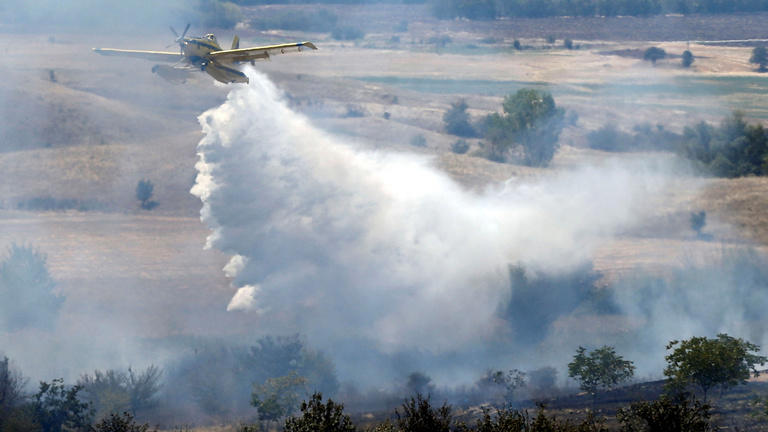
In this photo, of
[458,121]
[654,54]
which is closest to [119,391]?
[458,121]

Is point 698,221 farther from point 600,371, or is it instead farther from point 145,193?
point 145,193

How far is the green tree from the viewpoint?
158 feet

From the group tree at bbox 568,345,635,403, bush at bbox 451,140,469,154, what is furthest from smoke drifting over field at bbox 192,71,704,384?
bush at bbox 451,140,469,154

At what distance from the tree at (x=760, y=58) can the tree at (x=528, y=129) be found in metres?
22.1

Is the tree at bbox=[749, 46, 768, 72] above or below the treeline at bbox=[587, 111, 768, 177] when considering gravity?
above

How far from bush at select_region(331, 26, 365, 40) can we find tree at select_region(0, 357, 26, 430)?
94.4 m

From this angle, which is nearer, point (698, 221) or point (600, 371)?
point (600, 371)

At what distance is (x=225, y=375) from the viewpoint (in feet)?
183

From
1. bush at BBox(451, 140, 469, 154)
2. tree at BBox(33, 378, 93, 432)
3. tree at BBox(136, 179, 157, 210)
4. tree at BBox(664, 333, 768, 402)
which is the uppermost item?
bush at BBox(451, 140, 469, 154)

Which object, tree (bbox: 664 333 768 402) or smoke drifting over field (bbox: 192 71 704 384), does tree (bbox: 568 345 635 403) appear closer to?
tree (bbox: 664 333 768 402)

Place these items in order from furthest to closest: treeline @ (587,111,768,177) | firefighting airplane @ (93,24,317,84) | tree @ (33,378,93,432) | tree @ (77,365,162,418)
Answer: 1. treeline @ (587,111,768,177)
2. tree @ (77,365,162,418)
3. firefighting airplane @ (93,24,317,84)
4. tree @ (33,378,93,432)

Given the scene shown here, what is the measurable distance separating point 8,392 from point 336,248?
22.0 m

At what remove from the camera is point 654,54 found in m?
119

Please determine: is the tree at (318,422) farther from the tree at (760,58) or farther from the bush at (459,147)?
the tree at (760,58)
